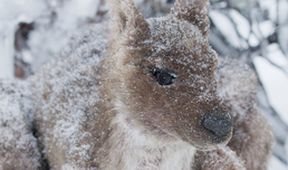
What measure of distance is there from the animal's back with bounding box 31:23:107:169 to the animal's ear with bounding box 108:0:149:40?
50 centimetres

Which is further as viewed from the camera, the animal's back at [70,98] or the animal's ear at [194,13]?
the animal's back at [70,98]

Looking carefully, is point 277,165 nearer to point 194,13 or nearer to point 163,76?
point 194,13

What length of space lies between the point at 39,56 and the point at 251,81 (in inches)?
74.6

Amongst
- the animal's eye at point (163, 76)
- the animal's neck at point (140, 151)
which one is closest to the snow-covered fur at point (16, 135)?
the animal's neck at point (140, 151)

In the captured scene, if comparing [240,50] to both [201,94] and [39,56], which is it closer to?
[39,56]

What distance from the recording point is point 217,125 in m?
3.76

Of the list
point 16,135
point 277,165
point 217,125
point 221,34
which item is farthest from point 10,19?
point 217,125

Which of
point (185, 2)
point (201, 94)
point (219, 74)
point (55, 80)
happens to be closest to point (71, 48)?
point (55, 80)

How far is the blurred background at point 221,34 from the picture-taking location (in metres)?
5.72

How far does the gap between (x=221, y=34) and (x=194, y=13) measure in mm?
1667

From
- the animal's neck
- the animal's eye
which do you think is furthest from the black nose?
the animal's neck

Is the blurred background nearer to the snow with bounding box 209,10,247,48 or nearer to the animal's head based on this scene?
the snow with bounding box 209,10,247,48

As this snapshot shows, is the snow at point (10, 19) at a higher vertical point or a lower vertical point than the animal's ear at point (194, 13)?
lower

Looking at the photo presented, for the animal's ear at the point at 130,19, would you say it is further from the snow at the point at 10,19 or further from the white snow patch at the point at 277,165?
the snow at the point at 10,19
